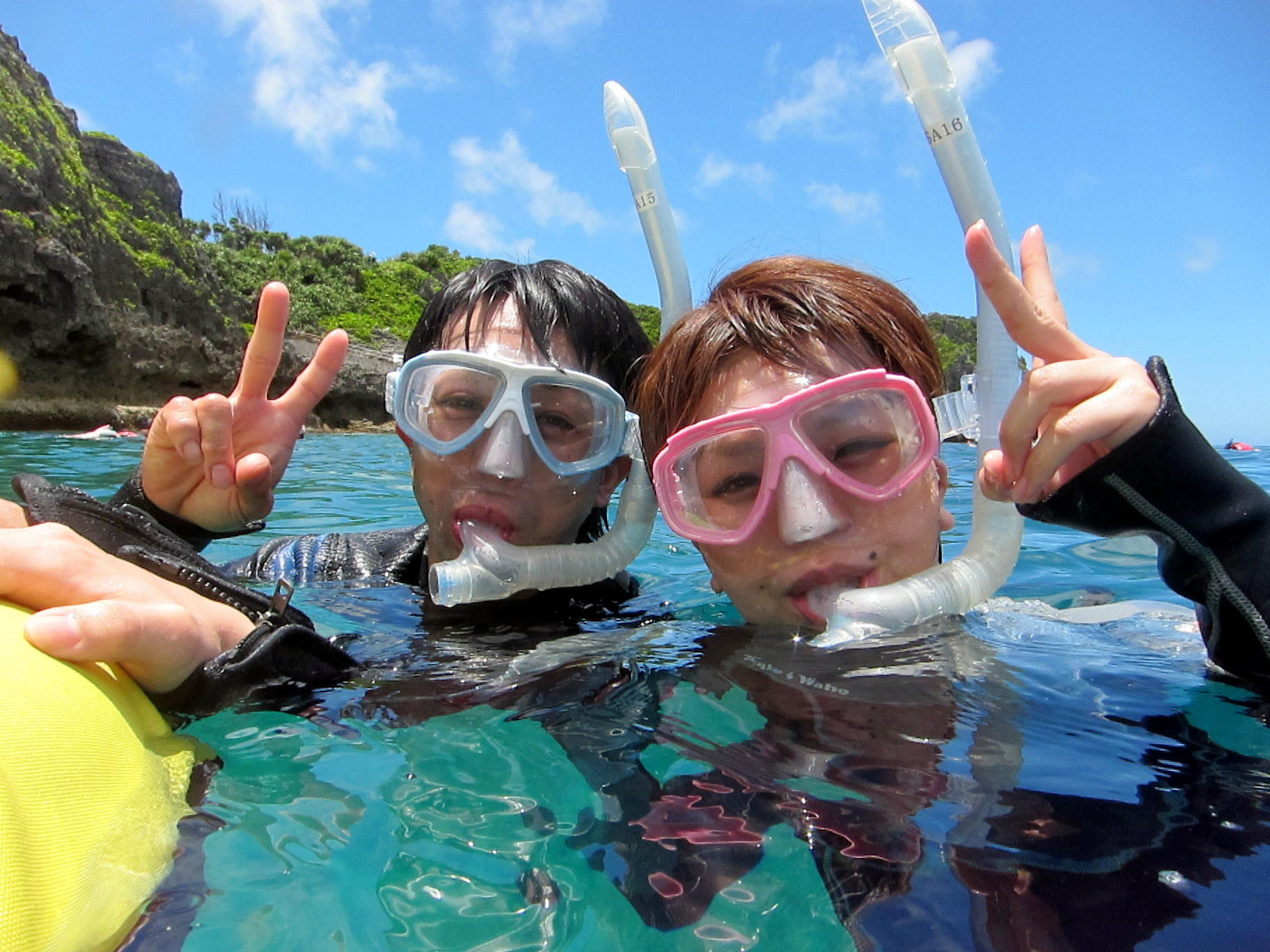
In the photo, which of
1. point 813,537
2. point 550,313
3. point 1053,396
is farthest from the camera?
point 550,313

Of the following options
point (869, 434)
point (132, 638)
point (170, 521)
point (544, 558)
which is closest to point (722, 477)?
point (869, 434)

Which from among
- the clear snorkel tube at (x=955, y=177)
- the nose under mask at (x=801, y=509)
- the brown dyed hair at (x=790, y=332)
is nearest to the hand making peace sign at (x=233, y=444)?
the brown dyed hair at (x=790, y=332)

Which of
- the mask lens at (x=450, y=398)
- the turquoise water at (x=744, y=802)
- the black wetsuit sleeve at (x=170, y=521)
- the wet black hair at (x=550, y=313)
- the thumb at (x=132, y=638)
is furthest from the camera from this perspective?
the wet black hair at (x=550, y=313)

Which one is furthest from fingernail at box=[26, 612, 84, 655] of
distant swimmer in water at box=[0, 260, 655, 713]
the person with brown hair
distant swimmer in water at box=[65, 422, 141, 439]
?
distant swimmer in water at box=[65, 422, 141, 439]

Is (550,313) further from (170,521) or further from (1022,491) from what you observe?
(1022,491)

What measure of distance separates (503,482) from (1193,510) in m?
1.44

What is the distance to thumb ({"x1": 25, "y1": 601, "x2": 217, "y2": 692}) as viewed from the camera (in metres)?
1.05

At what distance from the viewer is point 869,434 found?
5.73 feet

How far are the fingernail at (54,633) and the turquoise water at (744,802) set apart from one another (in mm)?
282

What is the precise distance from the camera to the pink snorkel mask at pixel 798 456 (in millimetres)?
1684

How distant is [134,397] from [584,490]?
17.2 metres

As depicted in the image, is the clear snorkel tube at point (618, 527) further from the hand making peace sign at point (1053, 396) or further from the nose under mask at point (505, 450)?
the hand making peace sign at point (1053, 396)

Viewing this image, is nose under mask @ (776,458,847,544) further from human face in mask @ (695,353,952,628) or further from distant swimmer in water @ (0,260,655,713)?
distant swimmer in water @ (0,260,655,713)

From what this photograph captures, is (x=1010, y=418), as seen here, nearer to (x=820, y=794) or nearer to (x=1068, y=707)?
(x=1068, y=707)
